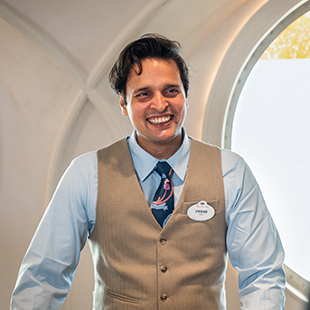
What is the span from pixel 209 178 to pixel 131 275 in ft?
1.86

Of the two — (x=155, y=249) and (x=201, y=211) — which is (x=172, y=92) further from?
(x=155, y=249)

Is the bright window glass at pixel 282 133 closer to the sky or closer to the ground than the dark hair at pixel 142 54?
closer to the sky

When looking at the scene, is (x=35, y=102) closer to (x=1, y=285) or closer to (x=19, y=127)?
(x=19, y=127)

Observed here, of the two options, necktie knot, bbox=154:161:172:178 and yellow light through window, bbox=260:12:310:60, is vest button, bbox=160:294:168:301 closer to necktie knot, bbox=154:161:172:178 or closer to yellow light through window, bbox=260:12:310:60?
necktie knot, bbox=154:161:172:178

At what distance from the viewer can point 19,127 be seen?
4.09 metres

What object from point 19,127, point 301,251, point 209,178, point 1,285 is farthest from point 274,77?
point 1,285

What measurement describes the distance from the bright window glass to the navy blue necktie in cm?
234

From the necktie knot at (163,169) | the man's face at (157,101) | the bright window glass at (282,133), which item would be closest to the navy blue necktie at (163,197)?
the necktie knot at (163,169)

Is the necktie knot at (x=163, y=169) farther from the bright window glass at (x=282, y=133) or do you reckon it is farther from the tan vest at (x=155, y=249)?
the bright window glass at (x=282, y=133)

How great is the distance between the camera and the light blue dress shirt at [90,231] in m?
1.54

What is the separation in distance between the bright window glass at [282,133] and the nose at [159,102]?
240 cm

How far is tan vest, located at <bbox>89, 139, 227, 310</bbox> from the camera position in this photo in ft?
5.31

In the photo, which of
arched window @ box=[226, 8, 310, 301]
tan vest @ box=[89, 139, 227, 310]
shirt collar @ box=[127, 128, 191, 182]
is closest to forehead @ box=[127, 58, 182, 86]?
shirt collar @ box=[127, 128, 191, 182]

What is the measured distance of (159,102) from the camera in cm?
171
